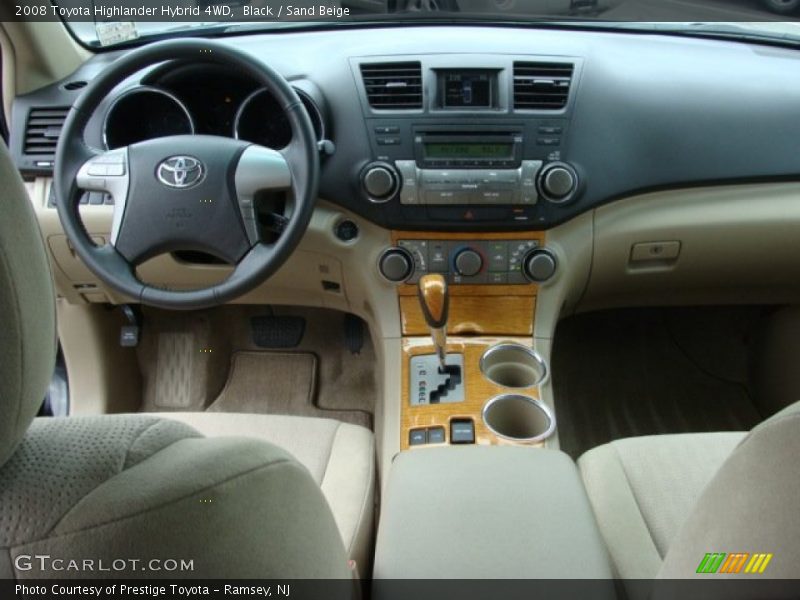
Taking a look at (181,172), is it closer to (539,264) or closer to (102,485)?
(539,264)

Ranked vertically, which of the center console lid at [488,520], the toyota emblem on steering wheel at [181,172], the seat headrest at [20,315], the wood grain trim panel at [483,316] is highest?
the seat headrest at [20,315]

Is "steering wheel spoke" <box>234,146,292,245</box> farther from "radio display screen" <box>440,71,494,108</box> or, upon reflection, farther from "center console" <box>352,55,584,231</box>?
"radio display screen" <box>440,71,494,108</box>

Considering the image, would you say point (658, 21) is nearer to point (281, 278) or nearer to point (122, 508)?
point (281, 278)

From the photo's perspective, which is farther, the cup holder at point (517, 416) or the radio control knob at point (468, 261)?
the radio control knob at point (468, 261)

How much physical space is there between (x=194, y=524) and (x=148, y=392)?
168 centimetres

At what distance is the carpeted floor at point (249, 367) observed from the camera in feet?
6.63

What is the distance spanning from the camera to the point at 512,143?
1.48m

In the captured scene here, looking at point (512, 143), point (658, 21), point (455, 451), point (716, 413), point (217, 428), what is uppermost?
point (658, 21)

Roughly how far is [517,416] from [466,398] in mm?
109

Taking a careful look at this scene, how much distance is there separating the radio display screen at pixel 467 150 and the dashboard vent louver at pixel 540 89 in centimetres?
10

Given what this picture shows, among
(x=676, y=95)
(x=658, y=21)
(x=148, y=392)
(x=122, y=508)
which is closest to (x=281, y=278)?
(x=148, y=392)

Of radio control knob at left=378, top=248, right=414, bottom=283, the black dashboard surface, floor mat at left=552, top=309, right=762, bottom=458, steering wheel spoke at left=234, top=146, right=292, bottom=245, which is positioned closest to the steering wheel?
steering wheel spoke at left=234, top=146, right=292, bottom=245

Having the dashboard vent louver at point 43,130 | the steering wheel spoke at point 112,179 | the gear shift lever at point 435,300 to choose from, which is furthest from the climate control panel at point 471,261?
the dashboard vent louver at point 43,130

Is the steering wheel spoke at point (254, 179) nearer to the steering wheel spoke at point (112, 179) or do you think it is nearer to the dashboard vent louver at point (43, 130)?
the steering wheel spoke at point (112, 179)
